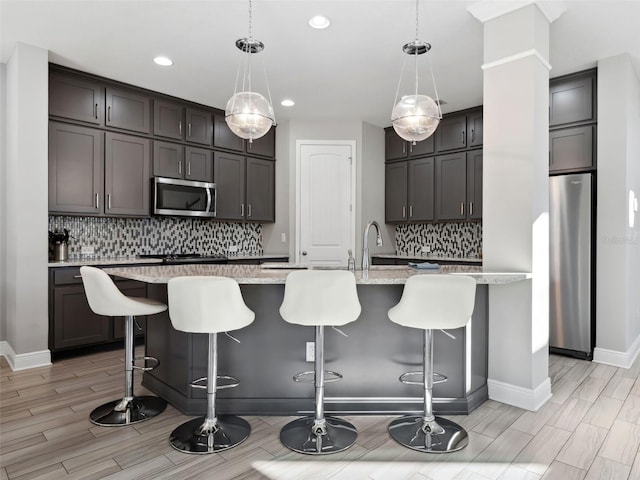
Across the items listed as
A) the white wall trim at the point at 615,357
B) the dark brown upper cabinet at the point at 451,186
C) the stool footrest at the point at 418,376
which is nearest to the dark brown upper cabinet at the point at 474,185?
the dark brown upper cabinet at the point at 451,186

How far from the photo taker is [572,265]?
3.77 m

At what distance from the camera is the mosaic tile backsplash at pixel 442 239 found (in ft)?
17.4

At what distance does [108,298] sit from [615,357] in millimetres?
4133

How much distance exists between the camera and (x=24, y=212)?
3.46 m

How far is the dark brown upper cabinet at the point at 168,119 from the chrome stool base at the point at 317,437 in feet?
11.7

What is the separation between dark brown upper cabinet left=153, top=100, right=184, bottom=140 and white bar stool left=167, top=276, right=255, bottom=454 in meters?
3.01

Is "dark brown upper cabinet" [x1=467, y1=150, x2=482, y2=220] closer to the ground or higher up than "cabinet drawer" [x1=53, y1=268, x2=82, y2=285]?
higher up

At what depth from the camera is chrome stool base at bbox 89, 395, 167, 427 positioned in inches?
96.4

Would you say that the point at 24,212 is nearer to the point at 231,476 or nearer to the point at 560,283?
the point at 231,476

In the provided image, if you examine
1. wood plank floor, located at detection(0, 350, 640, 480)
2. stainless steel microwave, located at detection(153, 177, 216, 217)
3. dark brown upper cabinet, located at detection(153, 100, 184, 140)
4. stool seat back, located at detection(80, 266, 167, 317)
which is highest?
dark brown upper cabinet, located at detection(153, 100, 184, 140)

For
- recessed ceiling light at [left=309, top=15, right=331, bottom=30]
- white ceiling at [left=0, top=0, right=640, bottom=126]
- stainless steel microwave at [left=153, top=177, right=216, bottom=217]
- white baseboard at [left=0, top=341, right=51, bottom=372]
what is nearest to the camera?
white ceiling at [left=0, top=0, right=640, bottom=126]

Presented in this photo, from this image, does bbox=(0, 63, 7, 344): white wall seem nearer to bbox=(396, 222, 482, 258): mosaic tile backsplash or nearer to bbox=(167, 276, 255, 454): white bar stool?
bbox=(167, 276, 255, 454): white bar stool

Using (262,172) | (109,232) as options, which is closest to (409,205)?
(262,172)

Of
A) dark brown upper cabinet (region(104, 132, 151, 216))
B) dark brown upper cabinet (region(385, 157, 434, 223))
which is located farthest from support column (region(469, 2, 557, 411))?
dark brown upper cabinet (region(104, 132, 151, 216))
